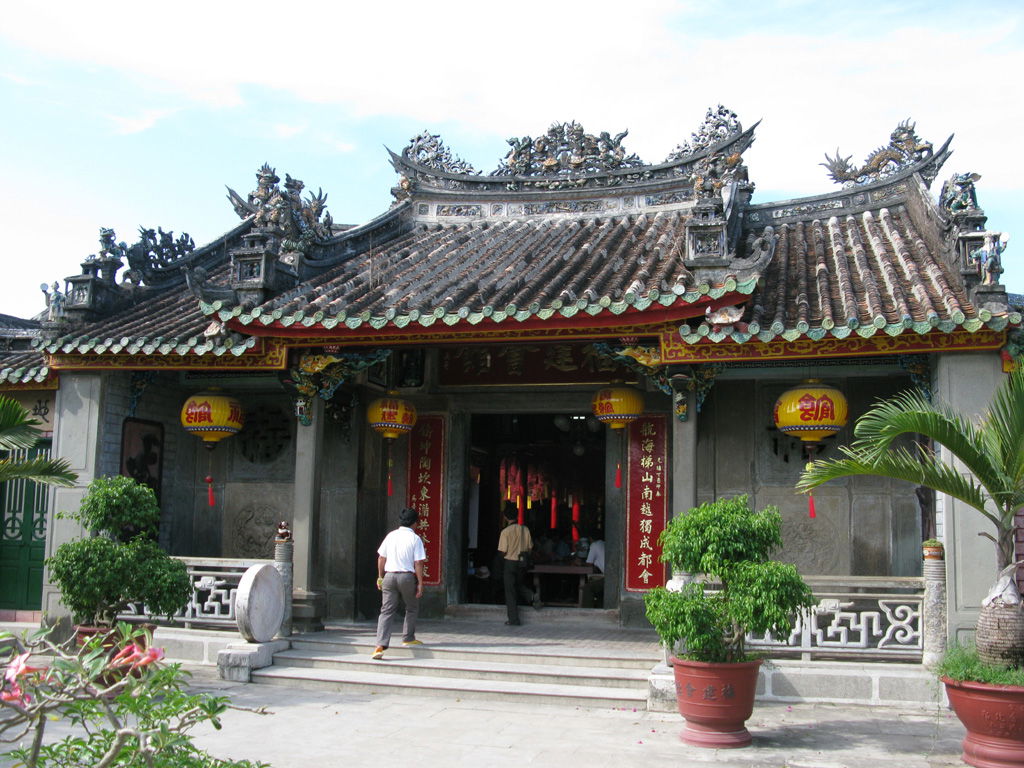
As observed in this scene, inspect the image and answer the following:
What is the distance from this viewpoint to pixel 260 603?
7.91 metres

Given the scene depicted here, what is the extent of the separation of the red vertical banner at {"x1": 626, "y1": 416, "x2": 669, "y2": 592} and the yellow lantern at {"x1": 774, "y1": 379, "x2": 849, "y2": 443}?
1.78 meters

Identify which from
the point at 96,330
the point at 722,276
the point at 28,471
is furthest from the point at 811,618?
the point at 96,330

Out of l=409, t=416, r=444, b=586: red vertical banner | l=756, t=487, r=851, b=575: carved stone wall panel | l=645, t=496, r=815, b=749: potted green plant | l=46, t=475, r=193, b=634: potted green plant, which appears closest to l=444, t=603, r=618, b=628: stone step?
l=409, t=416, r=444, b=586: red vertical banner

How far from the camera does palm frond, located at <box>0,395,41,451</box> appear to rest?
23.1 ft

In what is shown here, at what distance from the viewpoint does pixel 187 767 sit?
9.51ft

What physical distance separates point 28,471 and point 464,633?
13.3ft

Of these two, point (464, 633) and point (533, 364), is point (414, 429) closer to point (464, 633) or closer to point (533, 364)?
point (533, 364)

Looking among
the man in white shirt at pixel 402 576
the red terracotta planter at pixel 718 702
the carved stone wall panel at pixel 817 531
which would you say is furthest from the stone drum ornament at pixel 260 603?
the carved stone wall panel at pixel 817 531

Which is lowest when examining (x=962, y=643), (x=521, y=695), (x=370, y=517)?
(x=521, y=695)

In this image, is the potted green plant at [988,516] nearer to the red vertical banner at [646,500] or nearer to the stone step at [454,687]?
the stone step at [454,687]

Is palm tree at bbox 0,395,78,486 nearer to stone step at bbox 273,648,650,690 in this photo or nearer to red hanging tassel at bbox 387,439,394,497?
stone step at bbox 273,648,650,690

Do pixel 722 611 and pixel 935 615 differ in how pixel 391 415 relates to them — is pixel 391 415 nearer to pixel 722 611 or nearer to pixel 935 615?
pixel 722 611

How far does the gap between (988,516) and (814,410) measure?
8.03ft

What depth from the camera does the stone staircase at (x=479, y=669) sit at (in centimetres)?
705
